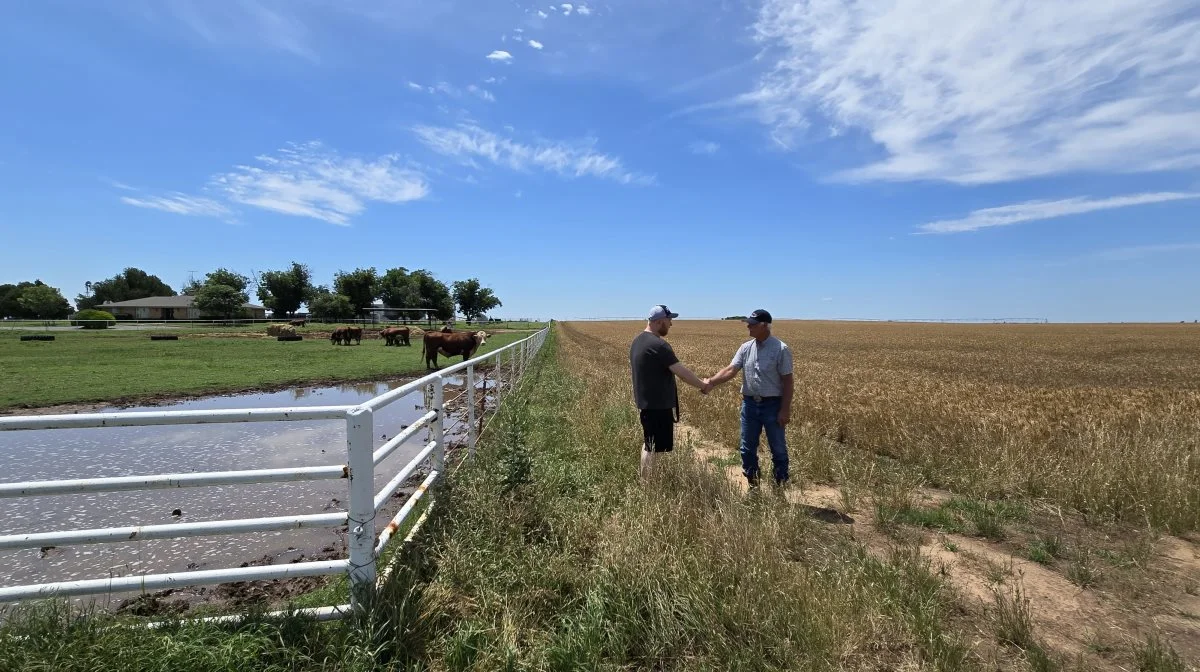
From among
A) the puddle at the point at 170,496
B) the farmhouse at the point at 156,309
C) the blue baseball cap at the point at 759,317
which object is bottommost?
the puddle at the point at 170,496

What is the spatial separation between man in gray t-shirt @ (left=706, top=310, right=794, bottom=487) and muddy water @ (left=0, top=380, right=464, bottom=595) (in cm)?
357

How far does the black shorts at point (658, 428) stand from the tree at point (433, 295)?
308ft

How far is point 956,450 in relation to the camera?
6422 mm

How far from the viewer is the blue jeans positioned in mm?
5070

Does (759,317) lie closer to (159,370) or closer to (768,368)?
(768,368)

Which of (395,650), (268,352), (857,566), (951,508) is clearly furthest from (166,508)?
(268,352)

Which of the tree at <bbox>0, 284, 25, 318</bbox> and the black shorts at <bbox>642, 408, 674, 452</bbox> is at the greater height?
the tree at <bbox>0, 284, 25, 318</bbox>

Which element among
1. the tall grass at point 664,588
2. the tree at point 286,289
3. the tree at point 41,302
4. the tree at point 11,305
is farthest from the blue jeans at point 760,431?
the tree at point 11,305

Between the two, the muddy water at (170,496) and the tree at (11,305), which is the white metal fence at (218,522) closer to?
the muddy water at (170,496)

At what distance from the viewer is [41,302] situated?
82.5m

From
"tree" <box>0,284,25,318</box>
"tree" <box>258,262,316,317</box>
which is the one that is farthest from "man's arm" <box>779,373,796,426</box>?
"tree" <box>0,284,25,318</box>

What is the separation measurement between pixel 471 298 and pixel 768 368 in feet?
420

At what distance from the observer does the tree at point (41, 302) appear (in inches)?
3238

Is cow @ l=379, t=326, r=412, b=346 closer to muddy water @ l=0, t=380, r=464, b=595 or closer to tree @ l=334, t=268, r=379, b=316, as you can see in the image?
muddy water @ l=0, t=380, r=464, b=595
